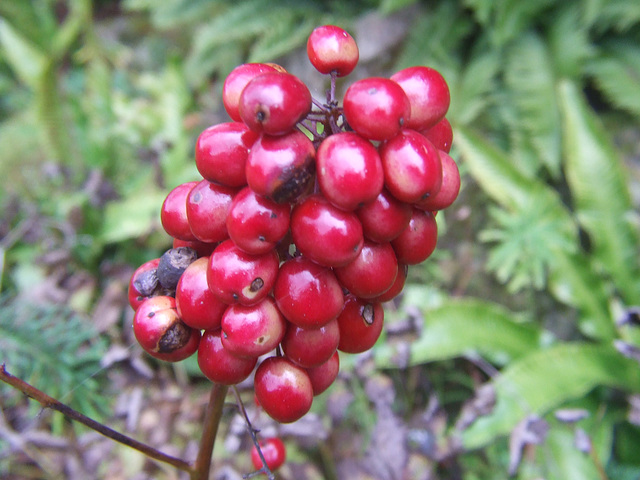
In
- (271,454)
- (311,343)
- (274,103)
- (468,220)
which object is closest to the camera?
(274,103)

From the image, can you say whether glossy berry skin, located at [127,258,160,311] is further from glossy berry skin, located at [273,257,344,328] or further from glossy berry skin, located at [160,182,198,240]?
glossy berry skin, located at [273,257,344,328]

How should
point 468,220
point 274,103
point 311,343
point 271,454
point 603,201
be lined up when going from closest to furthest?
point 274,103 → point 311,343 → point 271,454 → point 603,201 → point 468,220

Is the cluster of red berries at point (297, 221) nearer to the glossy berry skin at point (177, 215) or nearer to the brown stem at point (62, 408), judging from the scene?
the glossy berry skin at point (177, 215)

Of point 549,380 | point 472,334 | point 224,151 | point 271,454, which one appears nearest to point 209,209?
point 224,151

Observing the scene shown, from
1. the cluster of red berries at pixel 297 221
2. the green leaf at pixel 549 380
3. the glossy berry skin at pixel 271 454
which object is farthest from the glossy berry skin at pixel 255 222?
the green leaf at pixel 549 380

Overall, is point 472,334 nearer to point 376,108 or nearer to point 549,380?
point 549,380

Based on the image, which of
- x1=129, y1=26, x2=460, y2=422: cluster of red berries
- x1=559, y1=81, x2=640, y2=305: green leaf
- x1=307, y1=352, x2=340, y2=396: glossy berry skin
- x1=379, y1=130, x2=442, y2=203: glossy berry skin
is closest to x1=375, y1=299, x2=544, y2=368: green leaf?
x1=559, y1=81, x2=640, y2=305: green leaf

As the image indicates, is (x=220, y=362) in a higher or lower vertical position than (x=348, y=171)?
lower
